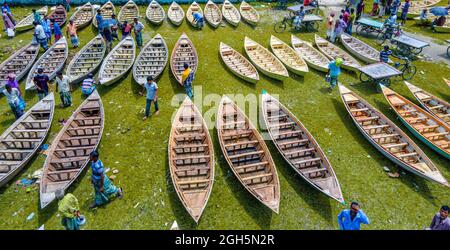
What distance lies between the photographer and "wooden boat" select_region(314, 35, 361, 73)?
62.4 feet

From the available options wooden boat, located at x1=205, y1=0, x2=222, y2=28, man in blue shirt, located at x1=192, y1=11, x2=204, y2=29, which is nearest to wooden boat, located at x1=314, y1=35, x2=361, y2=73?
wooden boat, located at x1=205, y1=0, x2=222, y2=28

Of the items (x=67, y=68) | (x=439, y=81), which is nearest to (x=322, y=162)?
(x=439, y=81)

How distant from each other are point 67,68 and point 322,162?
14.9 metres

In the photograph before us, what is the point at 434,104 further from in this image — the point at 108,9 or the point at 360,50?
the point at 108,9

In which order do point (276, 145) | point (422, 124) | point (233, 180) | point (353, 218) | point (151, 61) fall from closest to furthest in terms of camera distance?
point (353, 218) < point (233, 180) < point (276, 145) < point (422, 124) < point (151, 61)

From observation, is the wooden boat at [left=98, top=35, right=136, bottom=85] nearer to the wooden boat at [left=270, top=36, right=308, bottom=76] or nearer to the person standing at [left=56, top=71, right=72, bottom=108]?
the person standing at [left=56, top=71, right=72, bottom=108]

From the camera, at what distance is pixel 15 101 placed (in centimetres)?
1355

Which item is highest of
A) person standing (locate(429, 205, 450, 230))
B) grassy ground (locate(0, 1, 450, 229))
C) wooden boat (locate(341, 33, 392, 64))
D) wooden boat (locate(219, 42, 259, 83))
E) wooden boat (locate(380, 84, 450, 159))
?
wooden boat (locate(341, 33, 392, 64))

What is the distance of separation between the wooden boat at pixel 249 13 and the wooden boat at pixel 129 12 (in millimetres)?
9077

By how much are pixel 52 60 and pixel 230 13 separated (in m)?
14.8

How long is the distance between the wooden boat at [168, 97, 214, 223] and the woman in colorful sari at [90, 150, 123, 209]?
209 centimetres

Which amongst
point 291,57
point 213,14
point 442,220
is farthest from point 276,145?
point 213,14

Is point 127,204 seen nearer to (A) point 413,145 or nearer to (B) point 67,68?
(B) point 67,68

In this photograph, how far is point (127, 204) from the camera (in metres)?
10.8
